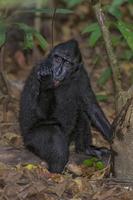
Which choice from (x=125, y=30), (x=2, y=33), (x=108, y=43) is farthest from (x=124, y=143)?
(x=2, y=33)

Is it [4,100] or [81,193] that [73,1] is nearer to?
[4,100]

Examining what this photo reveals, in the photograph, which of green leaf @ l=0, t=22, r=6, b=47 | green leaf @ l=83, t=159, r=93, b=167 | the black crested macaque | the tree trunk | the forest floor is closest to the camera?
the forest floor

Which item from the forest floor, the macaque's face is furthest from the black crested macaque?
the forest floor

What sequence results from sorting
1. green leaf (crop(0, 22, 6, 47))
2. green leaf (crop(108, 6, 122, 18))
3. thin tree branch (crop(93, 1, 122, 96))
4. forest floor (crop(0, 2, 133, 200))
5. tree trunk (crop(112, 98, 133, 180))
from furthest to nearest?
green leaf (crop(108, 6, 122, 18))
green leaf (crop(0, 22, 6, 47))
thin tree branch (crop(93, 1, 122, 96))
tree trunk (crop(112, 98, 133, 180))
forest floor (crop(0, 2, 133, 200))

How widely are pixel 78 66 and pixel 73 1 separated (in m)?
1.00

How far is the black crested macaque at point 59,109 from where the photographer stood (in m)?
6.82

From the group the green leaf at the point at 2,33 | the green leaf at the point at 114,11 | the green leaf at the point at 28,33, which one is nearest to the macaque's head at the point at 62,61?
the green leaf at the point at 28,33

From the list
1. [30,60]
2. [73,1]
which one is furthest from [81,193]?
[30,60]

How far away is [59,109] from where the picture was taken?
724cm

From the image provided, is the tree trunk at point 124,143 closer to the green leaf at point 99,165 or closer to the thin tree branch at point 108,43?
the thin tree branch at point 108,43

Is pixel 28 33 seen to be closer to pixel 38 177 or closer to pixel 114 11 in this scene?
pixel 114 11

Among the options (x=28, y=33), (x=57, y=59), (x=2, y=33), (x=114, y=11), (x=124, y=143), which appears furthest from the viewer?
(x=114, y=11)

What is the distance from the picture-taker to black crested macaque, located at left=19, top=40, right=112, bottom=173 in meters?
6.82

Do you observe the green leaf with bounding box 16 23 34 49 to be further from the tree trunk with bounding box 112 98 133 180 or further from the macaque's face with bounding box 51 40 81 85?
the tree trunk with bounding box 112 98 133 180
